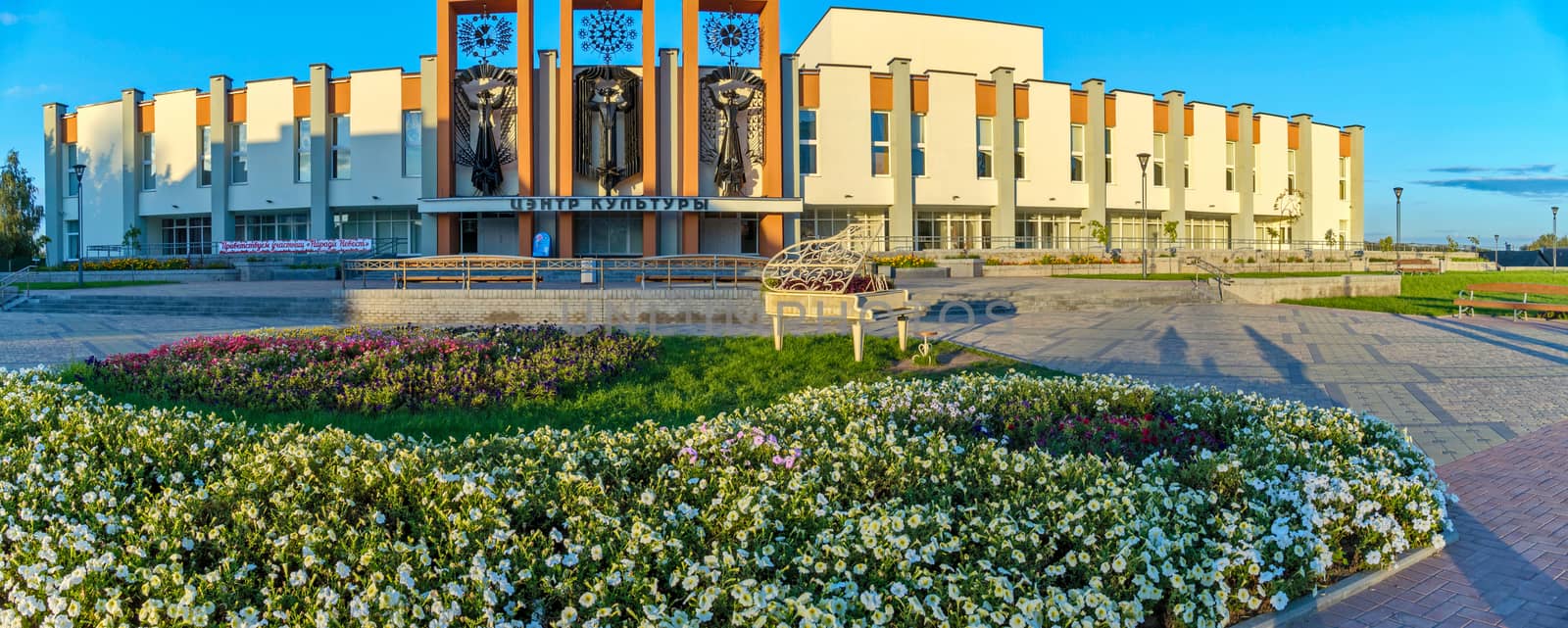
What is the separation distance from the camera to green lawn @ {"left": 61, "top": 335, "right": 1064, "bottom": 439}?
6414mm

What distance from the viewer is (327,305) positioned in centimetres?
1617

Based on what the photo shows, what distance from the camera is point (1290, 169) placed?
1911 inches

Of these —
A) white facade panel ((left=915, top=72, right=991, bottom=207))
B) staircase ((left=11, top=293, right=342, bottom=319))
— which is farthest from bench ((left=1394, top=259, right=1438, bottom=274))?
staircase ((left=11, top=293, right=342, bottom=319))

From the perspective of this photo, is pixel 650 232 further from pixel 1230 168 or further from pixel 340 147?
pixel 1230 168

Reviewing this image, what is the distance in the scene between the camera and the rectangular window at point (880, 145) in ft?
126

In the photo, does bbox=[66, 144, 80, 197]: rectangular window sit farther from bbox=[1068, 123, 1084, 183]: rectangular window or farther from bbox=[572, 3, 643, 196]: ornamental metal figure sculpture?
bbox=[1068, 123, 1084, 183]: rectangular window

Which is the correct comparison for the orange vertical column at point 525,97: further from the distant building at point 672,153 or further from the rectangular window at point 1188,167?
the rectangular window at point 1188,167

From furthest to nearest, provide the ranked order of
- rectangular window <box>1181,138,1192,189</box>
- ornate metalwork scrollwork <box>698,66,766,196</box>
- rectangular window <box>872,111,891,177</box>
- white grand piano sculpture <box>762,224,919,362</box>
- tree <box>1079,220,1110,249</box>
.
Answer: rectangular window <box>1181,138,1192,189</box>
tree <box>1079,220,1110,249</box>
rectangular window <box>872,111,891,177</box>
ornate metalwork scrollwork <box>698,66,766,196</box>
white grand piano sculpture <box>762,224,919,362</box>

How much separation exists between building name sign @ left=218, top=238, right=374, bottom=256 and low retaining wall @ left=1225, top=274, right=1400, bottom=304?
1224 inches

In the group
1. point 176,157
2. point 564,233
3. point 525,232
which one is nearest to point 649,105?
point 564,233

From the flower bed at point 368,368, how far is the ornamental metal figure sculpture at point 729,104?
2679 cm

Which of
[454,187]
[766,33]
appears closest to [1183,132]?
[766,33]

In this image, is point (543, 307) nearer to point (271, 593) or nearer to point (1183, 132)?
point (271, 593)

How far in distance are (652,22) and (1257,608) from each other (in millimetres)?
34573
